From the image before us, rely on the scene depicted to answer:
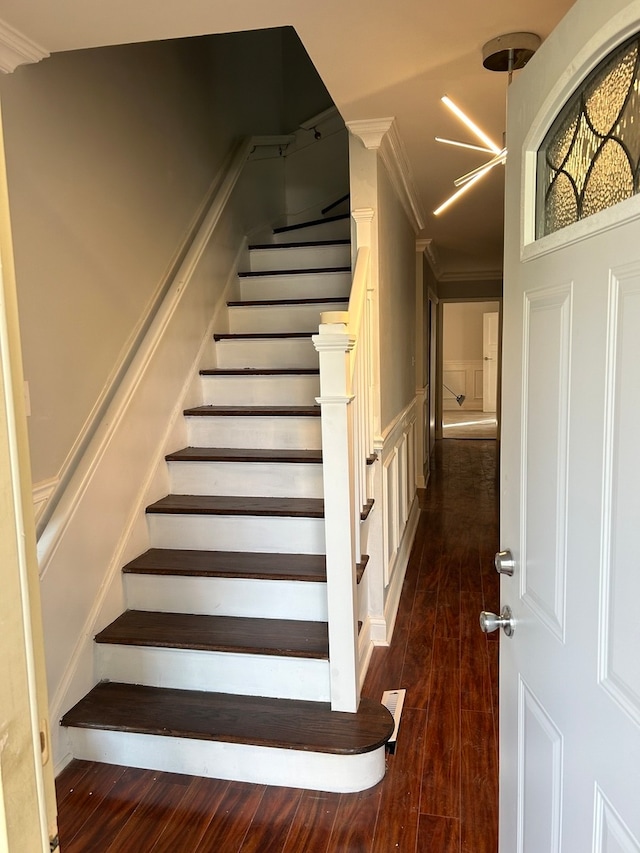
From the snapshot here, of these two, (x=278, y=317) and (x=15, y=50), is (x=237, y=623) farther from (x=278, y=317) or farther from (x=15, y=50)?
(x=15, y=50)

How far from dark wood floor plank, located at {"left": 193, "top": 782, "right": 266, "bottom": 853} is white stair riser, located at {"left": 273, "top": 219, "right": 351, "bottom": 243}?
326 centimetres

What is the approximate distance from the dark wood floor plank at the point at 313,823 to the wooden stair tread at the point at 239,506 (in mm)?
963

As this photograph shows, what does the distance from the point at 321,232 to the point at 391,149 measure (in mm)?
1453

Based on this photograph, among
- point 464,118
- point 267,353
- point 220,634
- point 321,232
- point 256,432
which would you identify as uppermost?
point 321,232

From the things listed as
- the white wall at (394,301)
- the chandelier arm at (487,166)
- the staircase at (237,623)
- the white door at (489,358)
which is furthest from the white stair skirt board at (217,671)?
the white door at (489,358)

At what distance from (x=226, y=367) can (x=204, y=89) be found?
5.19 feet

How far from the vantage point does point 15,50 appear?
1759mm

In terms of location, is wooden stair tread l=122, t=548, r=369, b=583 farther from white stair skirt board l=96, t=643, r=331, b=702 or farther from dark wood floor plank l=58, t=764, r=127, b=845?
dark wood floor plank l=58, t=764, r=127, b=845

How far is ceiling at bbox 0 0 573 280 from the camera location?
1.60m

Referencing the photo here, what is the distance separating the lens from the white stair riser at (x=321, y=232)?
412 cm

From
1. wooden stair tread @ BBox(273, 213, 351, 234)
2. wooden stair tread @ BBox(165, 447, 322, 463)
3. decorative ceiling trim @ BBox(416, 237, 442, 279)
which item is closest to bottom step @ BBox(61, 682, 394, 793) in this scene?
wooden stair tread @ BBox(165, 447, 322, 463)

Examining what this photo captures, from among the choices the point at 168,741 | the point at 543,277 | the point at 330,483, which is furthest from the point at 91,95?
the point at 168,741

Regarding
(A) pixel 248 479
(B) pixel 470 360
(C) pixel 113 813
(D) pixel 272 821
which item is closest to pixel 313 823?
(D) pixel 272 821

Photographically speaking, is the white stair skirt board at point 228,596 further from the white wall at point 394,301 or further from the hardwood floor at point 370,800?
the white wall at point 394,301
